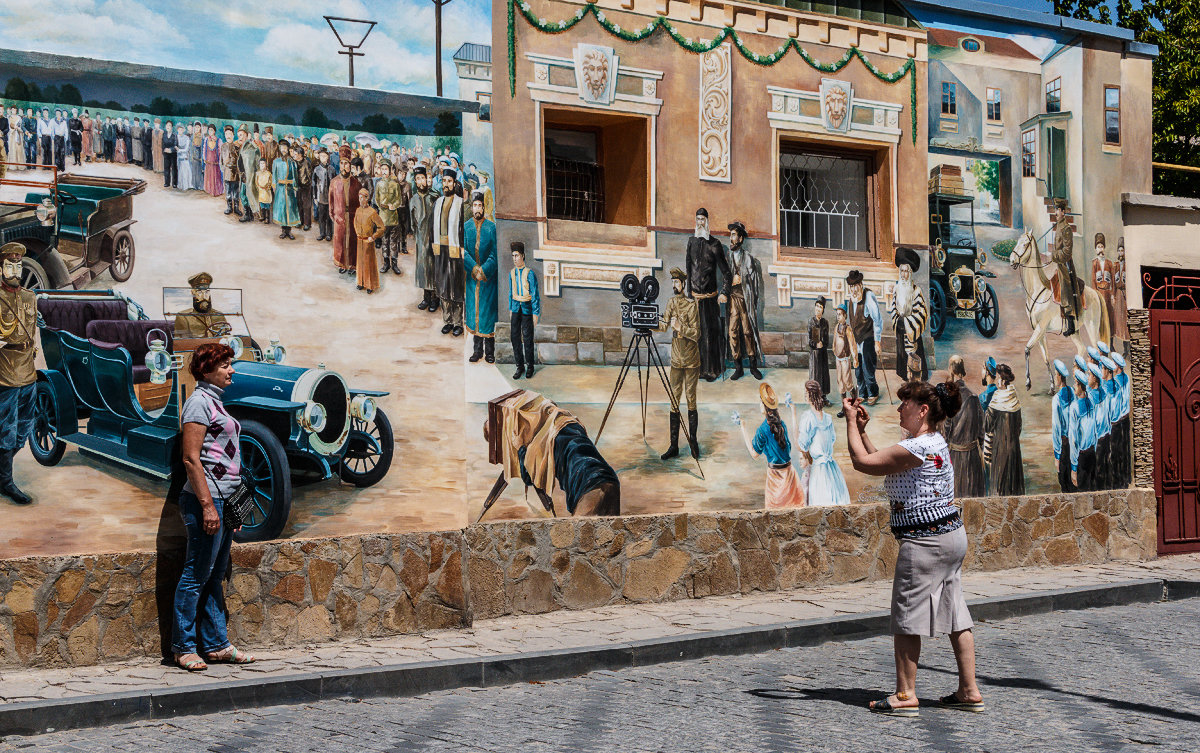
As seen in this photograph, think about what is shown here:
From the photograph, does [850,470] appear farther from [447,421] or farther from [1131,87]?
[1131,87]

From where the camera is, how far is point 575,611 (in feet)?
27.9

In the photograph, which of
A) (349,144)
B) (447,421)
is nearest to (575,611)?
(447,421)

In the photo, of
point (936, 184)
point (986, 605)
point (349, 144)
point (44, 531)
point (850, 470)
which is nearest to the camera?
point (44, 531)

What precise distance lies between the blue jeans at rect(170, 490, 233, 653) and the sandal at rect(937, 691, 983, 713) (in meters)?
4.14

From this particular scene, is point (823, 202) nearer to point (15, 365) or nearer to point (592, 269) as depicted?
point (592, 269)

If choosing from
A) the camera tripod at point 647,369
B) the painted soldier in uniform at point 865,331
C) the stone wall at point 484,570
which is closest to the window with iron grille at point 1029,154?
the painted soldier in uniform at point 865,331

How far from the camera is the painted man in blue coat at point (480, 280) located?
8453 mm

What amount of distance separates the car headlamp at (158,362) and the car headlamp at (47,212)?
96 cm

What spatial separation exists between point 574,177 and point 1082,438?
6.13 m

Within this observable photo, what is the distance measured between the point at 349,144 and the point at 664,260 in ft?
9.32

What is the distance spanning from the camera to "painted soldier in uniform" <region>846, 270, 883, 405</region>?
10398 mm

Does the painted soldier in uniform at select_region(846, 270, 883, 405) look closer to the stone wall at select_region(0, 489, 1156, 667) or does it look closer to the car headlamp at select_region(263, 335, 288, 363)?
the stone wall at select_region(0, 489, 1156, 667)

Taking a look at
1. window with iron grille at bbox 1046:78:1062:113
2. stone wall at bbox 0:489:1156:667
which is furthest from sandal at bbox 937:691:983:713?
window with iron grille at bbox 1046:78:1062:113

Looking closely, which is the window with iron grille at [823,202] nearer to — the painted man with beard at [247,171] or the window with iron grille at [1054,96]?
the window with iron grille at [1054,96]
